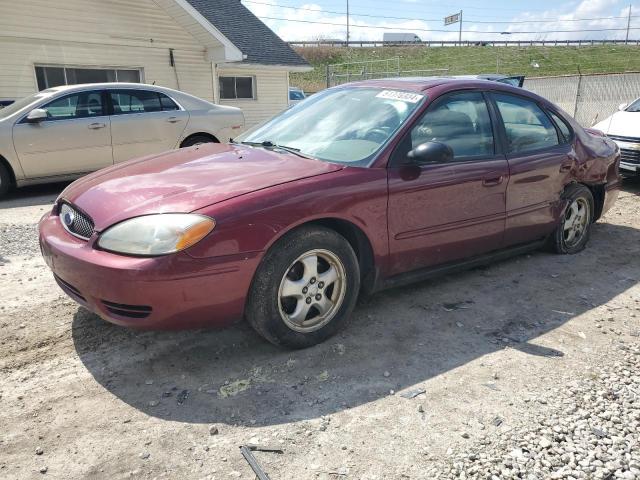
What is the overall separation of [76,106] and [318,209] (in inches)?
243

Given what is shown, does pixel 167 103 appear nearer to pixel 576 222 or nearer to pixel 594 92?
pixel 576 222

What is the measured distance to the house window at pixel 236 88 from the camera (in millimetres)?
15375

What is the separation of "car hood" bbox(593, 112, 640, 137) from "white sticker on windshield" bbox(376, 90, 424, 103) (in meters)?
6.02

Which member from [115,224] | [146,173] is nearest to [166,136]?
[146,173]

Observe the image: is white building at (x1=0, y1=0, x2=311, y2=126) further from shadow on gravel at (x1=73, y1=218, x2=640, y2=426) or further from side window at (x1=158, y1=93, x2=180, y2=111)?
shadow on gravel at (x1=73, y1=218, x2=640, y2=426)

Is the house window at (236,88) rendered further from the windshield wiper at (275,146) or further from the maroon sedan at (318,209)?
the windshield wiper at (275,146)

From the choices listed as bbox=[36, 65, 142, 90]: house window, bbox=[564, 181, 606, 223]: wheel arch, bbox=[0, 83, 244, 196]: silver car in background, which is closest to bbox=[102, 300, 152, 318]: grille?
bbox=[564, 181, 606, 223]: wheel arch

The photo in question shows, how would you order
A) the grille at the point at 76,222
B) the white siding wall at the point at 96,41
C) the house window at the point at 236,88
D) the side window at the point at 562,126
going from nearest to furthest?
1. the grille at the point at 76,222
2. the side window at the point at 562,126
3. the white siding wall at the point at 96,41
4. the house window at the point at 236,88

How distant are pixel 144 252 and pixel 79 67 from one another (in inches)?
435

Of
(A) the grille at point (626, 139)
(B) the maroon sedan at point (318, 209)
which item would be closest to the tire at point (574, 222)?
(B) the maroon sedan at point (318, 209)

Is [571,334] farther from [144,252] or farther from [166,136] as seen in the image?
[166,136]

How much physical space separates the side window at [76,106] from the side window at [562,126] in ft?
20.8

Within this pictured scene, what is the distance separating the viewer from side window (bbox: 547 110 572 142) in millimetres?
4742

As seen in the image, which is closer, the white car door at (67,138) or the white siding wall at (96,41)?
the white car door at (67,138)
